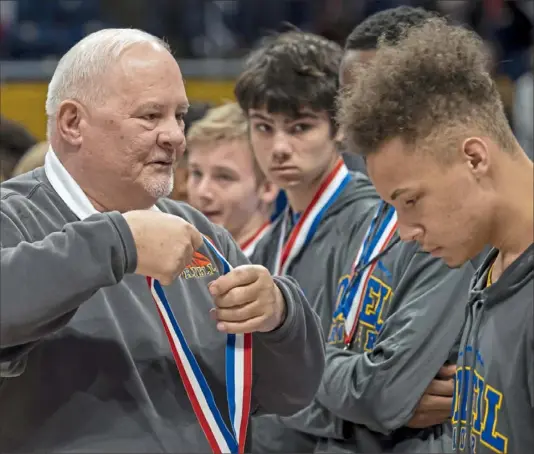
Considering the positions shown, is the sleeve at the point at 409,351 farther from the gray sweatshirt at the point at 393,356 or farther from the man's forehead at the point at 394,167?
the man's forehead at the point at 394,167

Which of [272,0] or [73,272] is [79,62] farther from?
[272,0]

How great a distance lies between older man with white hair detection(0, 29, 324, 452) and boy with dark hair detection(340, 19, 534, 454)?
44 cm

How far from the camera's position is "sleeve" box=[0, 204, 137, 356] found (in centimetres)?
219

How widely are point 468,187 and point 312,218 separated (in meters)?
1.45

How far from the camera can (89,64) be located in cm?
273

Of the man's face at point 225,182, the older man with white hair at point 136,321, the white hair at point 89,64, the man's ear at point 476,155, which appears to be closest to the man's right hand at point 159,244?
the older man with white hair at point 136,321

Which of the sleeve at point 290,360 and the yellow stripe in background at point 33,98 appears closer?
the sleeve at point 290,360

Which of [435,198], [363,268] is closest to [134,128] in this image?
[435,198]

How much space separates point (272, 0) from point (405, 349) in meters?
7.18

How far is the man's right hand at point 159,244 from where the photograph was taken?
228cm

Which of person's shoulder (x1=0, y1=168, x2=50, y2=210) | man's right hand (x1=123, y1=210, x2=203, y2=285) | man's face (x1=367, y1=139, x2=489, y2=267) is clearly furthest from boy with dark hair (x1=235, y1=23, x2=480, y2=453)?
person's shoulder (x1=0, y1=168, x2=50, y2=210)

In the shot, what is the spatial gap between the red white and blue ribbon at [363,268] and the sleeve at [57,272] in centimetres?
123

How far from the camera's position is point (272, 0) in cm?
977

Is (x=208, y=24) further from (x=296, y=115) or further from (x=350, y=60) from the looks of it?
(x=350, y=60)
